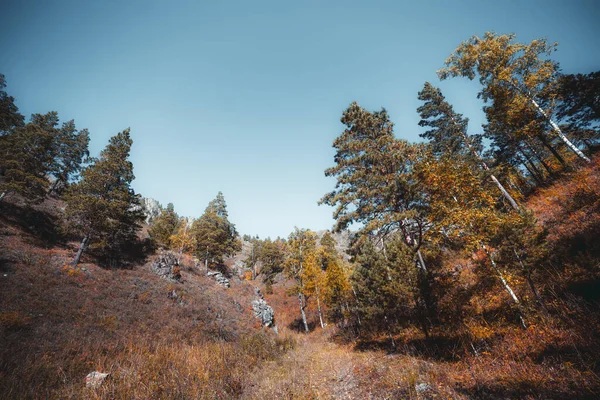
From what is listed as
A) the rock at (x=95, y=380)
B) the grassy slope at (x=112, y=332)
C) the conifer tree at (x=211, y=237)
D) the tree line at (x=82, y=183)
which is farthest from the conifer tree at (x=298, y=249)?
the rock at (x=95, y=380)

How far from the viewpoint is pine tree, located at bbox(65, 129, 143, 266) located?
18447 mm

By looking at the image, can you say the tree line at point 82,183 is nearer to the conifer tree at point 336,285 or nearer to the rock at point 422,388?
the conifer tree at point 336,285

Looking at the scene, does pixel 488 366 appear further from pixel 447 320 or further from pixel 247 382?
pixel 247 382

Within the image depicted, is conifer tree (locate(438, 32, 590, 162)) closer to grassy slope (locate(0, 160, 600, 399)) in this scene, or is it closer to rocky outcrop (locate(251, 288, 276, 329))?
grassy slope (locate(0, 160, 600, 399))

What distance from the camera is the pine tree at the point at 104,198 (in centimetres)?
1845

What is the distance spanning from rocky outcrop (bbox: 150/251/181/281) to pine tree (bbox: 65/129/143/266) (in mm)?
4926

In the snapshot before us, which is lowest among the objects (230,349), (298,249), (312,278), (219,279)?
(230,349)

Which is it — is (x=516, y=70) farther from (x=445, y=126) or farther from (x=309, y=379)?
(x=309, y=379)

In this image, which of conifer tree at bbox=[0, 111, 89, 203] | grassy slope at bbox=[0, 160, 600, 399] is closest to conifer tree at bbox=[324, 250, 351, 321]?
grassy slope at bbox=[0, 160, 600, 399]

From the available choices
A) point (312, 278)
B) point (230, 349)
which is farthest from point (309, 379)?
point (312, 278)

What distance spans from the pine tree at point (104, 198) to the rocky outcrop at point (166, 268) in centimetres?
493

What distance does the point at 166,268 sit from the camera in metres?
23.6

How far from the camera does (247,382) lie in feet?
24.3

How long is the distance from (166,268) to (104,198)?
9.75m
